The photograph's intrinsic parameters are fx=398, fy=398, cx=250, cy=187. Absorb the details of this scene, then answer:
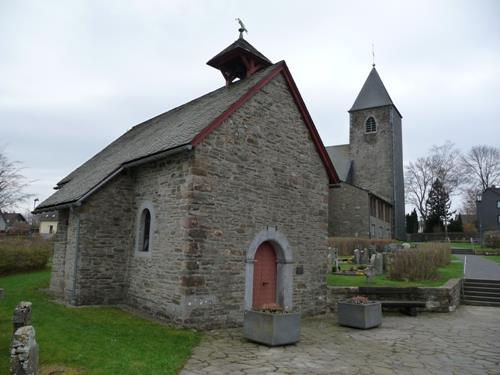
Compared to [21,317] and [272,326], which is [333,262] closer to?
[272,326]

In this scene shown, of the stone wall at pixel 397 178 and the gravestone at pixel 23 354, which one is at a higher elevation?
the stone wall at pixel 397 178

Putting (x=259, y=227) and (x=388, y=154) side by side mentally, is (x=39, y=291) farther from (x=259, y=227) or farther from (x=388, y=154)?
(x=388, y=154)

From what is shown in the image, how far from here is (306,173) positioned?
1384cm

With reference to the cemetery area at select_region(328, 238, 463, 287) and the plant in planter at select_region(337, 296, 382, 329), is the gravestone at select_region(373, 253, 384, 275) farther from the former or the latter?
the plant in planter at select_region(337, 296, 382, 329)

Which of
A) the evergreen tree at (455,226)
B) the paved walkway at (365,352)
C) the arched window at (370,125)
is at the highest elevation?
the arched window at (370,125)

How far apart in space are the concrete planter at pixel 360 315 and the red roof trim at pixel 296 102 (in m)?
A: 5.41

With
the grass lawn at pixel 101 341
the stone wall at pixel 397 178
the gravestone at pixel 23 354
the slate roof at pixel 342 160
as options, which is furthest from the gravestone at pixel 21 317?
the stone wall at pixel 397 178

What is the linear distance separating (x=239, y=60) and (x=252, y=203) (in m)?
6.91

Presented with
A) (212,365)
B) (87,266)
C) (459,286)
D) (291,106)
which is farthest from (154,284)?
(459,286)

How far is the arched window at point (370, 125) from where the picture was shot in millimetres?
46250

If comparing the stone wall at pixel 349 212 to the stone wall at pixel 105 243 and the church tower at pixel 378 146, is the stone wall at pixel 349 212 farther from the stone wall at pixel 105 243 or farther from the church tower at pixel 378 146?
the stone wall at pixel 105 243

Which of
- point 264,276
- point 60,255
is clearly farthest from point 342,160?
point 60,255

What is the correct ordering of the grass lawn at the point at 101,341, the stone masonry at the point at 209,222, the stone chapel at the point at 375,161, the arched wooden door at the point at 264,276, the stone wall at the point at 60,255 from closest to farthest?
the grass lawn at the point at 101,341 → the stone masonry at the point at 209,222 → the arched wooden door at the point at 264,276 → the stone wall at the point at 60,255 → the stone chapel at the point at 375,161

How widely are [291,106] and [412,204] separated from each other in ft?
177
